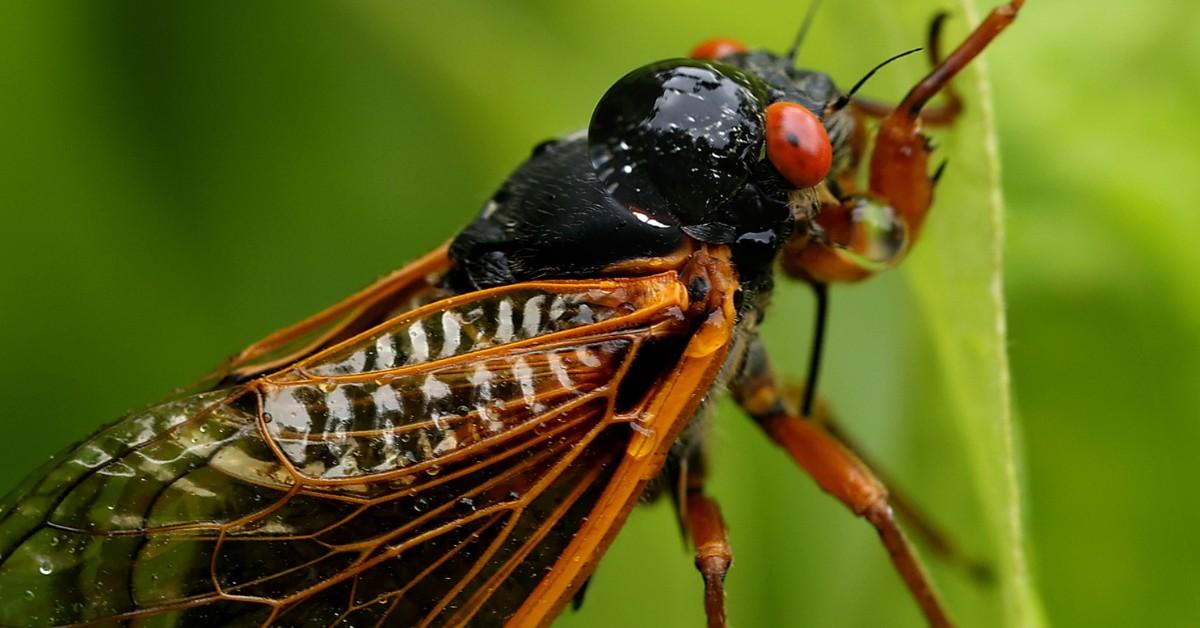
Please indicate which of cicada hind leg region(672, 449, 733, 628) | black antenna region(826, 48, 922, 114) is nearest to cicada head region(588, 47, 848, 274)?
black antenna region(826, 48, 922, 114)

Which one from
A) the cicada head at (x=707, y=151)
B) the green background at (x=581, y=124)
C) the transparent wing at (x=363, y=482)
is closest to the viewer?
the transparent wing at (x=363, y=482)

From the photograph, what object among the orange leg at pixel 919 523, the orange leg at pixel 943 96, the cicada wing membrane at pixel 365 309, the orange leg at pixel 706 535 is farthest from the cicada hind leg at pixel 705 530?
the orange leg at pixel 943 96

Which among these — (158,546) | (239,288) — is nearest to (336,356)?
(158,546)

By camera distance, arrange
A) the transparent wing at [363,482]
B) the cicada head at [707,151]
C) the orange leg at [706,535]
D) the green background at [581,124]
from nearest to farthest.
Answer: the transparent wing at [363,482] → the cicada head at [707,151] → the orange leg at [706,535] → the green background at [581,124]

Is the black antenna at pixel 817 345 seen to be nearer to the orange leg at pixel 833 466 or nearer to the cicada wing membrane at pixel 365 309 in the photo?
the orange leg at pixel 833 466

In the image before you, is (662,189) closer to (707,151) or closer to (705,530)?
(707,151)

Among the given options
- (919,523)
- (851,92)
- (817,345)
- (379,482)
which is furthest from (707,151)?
(919,523)

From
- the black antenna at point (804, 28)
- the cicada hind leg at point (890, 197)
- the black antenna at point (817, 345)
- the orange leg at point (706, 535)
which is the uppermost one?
the black antenna at point (804, 28)
